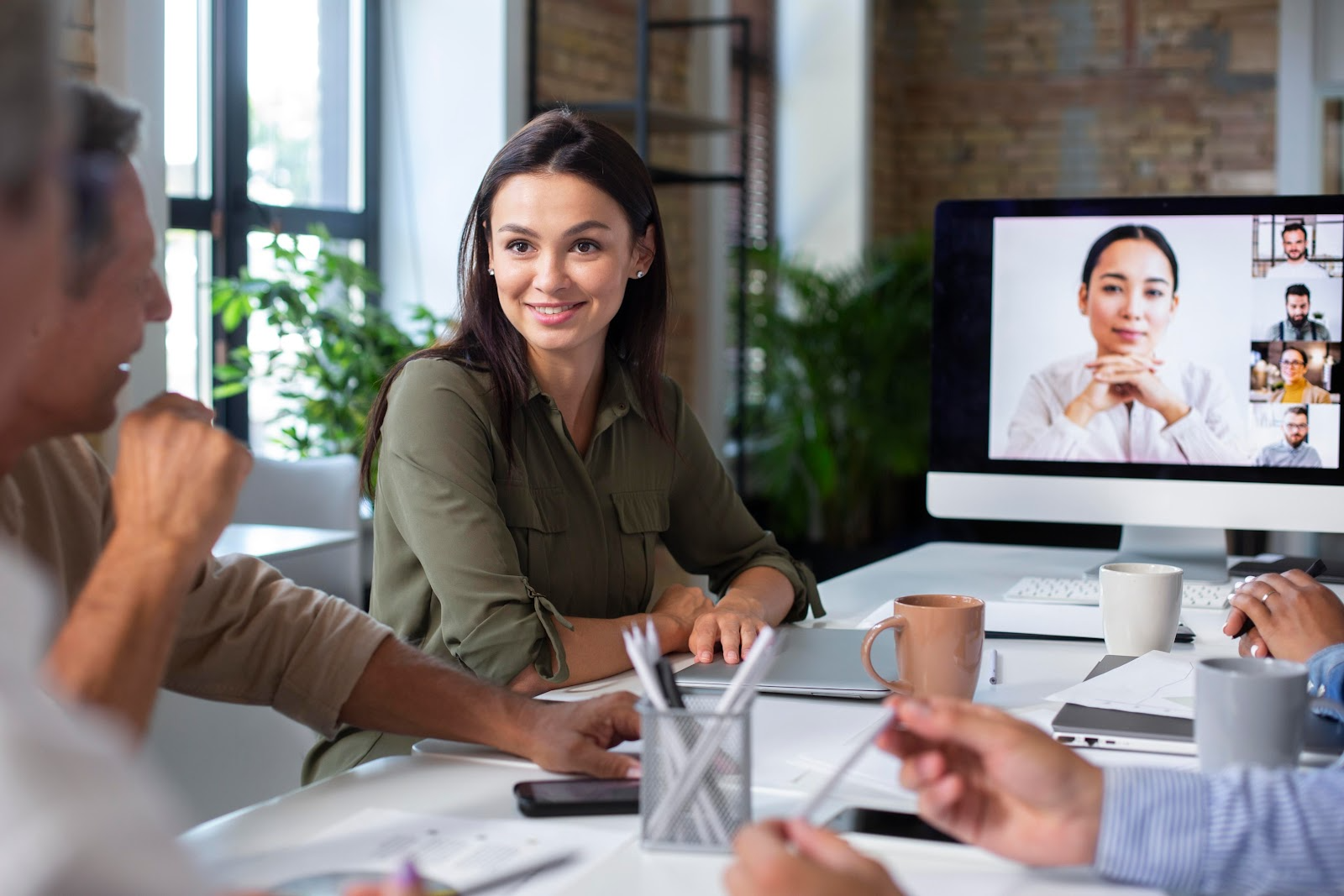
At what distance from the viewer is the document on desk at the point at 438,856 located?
90 cm

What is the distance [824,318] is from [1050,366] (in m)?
3.87

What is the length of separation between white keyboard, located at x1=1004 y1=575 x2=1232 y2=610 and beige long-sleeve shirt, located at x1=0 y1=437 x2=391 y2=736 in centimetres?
102

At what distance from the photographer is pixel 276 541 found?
8.09 feet

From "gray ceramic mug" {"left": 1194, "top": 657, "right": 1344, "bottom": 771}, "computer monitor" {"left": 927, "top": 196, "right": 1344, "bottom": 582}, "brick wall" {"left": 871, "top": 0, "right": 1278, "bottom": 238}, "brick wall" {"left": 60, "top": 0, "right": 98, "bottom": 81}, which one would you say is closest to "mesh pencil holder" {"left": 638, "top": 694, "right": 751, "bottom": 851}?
"gray ceramic mug" {"left": 1194, "top": 657, "right": 1344, "bottom": 771}

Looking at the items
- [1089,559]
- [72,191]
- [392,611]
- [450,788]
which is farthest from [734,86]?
[72,191]

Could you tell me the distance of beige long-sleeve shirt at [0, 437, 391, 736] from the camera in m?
1.21

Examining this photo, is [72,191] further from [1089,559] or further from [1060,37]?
[1060,37]

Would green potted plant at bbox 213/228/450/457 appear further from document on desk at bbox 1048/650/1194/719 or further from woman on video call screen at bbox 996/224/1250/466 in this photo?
document on desk at bbox 1048/650/1194/719

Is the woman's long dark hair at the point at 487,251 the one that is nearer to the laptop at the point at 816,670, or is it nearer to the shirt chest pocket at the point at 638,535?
the shirt chest pocket at the point at 638,535

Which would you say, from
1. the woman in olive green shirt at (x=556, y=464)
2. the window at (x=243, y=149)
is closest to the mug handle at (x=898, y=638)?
the woman in olive green shirt at (x=556, y=464)

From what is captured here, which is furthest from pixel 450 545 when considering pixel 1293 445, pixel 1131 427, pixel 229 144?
pixel 229 144

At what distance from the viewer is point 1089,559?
241 cm

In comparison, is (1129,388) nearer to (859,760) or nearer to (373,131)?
(859,760)

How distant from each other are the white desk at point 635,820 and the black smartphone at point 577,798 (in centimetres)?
1
